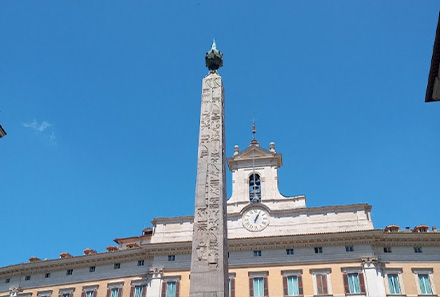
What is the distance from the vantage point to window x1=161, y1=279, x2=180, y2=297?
82.1 ft

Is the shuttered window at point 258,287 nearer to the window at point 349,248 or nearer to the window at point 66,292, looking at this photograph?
the window at point 349,248

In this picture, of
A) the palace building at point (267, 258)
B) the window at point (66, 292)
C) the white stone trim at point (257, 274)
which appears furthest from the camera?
the window at point (66, 292)

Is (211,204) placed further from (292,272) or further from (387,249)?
(387,249)

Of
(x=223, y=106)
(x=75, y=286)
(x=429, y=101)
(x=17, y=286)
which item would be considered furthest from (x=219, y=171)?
(x=17, y=286)

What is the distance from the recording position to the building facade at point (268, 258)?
77.9 ft

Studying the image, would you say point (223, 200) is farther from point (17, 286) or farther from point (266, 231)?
point (17, 286)

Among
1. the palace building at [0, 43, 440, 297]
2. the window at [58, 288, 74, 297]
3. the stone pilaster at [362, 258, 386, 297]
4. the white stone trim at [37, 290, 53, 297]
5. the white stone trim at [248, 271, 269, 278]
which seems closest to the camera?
the stone pilaster at [362, 258, 386, 297]

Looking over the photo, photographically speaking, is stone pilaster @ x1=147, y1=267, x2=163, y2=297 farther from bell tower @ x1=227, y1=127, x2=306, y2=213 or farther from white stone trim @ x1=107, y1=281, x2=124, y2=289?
bell tower @ x1=227, y1=127, x2=306, y2=213

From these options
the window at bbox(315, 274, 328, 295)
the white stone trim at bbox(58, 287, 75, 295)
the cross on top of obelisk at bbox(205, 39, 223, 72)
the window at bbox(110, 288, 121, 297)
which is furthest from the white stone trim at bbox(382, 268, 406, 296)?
the white stone trim at bbox(58, 287, 75, 295)

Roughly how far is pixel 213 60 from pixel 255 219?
13.7 meters

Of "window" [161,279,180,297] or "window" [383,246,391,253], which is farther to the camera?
"window" [161,279,180,297]

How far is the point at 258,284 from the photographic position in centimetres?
2442

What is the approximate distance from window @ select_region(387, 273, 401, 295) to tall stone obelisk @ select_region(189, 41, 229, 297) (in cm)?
1492

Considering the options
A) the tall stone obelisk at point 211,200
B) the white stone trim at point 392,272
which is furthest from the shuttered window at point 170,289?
the tall stone obelisk at point 211,200
